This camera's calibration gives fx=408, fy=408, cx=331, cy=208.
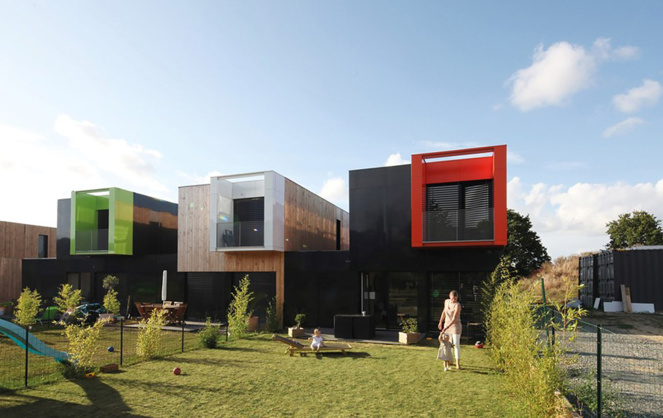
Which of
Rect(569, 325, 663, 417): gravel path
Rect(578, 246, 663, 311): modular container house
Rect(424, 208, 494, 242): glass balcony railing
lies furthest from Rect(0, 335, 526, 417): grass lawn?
Rect(578, 246, 663, 311): modular container house

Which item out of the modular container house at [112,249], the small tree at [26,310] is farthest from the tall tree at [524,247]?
the small tree at [26,310]

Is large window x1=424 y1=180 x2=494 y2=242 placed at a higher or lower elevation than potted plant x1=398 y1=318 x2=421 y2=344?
higher

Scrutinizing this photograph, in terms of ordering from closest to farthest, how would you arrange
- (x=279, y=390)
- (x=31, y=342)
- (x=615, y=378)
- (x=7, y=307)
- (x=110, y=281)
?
(x=279, y=390)
(x=615, y=378)
(x=31, y=342)
(x=110, y=281)
(x=7, y=307)

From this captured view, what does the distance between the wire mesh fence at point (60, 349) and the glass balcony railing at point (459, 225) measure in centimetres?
803

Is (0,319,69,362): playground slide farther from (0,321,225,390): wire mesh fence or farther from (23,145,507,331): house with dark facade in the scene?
(23,145,507,331): house with dark facade

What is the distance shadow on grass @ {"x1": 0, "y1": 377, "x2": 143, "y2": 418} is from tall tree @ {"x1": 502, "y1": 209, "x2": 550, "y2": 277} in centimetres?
3242

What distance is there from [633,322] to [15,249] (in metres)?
33.6

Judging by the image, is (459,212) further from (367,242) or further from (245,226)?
(245,226)

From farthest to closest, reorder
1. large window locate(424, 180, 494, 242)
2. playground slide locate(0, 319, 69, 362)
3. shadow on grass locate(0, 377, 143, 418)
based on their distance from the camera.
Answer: large window locate(424, 180, 494, 242) < playground slide locate(0, 319, 69, 362) < shadow on grass locate(0, 377, 143, 418)

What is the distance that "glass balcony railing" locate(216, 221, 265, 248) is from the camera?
1608 centimetres

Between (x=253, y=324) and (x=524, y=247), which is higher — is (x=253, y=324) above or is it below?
below

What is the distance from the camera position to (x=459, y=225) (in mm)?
12984

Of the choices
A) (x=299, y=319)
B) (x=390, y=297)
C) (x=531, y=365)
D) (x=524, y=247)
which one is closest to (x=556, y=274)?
(x=524, y=247)

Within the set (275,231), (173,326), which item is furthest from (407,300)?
(173,326)
